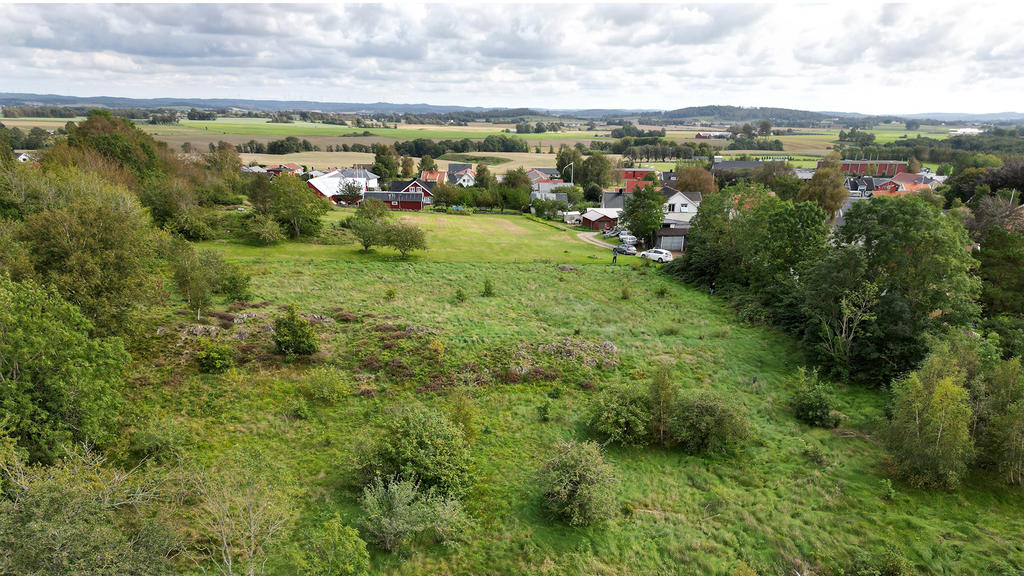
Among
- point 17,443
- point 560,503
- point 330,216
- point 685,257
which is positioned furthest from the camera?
point 330,216

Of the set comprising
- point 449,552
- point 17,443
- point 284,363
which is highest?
point 17,443

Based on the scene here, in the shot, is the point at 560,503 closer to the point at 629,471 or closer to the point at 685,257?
the point at 629,471

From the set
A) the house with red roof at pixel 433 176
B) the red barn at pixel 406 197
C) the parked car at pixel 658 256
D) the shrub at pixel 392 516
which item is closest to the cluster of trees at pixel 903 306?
the parked car at pixel 658 256

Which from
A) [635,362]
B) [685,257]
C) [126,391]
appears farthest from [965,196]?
[126,391]

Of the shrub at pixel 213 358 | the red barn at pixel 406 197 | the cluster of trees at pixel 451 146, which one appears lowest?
the shrub at pixel 213 358

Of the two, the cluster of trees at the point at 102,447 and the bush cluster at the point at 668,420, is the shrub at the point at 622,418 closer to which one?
the bush cluster at the point at 668,420

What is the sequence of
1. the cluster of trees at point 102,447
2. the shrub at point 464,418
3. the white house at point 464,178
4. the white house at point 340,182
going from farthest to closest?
the white house at point 464,178 → the white house at point 340,182 → the shrub at point 464,418 → the cluster of trees at point 102,447
